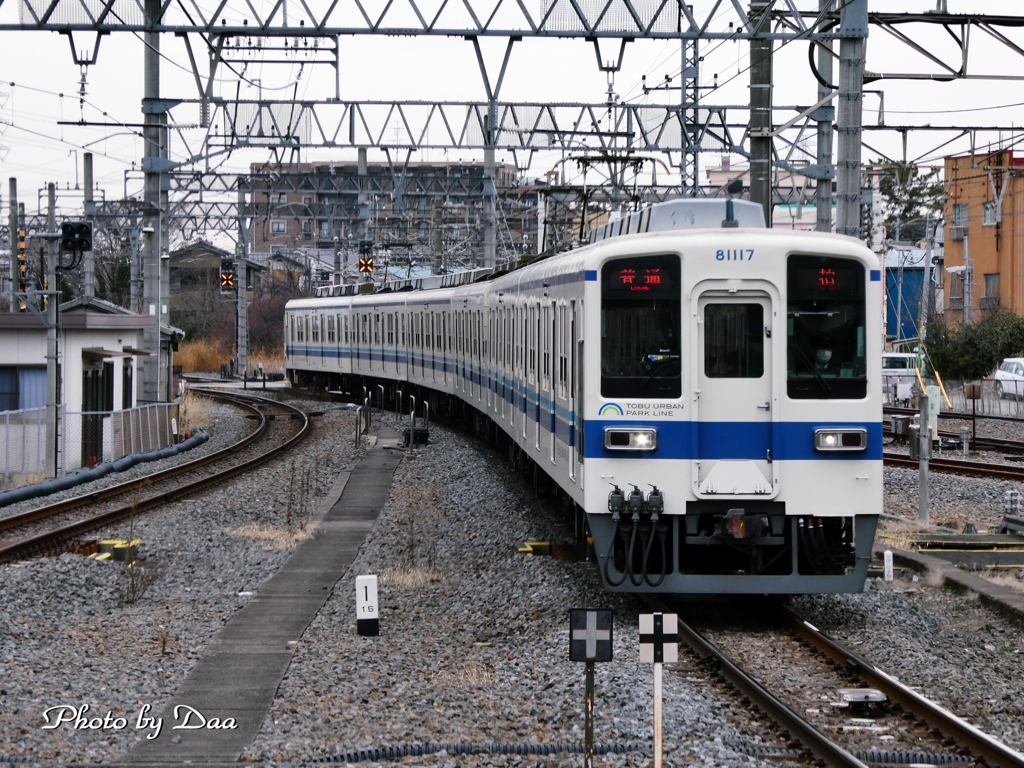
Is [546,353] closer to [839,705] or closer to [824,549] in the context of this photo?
[824,549]

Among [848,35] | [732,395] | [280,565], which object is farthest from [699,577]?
[848,35]

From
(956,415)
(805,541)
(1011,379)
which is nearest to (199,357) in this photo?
(1011,379)

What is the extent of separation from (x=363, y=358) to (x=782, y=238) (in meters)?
28.3

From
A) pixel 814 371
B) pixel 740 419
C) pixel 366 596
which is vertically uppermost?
pixel 814 371

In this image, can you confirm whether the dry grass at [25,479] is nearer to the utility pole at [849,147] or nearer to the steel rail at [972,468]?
the utility pole at [849,147]

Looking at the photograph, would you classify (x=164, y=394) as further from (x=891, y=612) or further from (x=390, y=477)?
(x=891, y=612)

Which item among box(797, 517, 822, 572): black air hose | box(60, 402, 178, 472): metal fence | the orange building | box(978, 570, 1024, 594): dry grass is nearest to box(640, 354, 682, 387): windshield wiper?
box(797, 517, 822, 572): black air hose

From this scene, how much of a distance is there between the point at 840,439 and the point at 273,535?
24.0 ft

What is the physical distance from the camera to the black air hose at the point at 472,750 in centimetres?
638

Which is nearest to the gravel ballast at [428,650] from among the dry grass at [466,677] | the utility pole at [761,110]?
the dry grass at [466,677]

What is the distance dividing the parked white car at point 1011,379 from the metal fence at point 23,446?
2195cm

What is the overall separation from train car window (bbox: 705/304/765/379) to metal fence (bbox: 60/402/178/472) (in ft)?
46.0

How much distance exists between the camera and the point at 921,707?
274 inches

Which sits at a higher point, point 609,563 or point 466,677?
point 609,563
